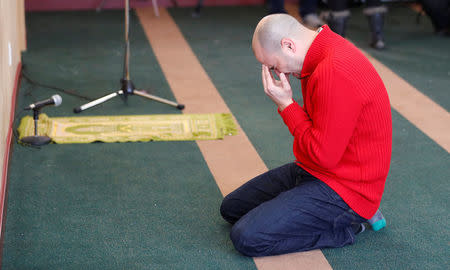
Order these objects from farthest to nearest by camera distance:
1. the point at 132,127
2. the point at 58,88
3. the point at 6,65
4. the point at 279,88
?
1. the point at 58,88
2. the point at 132,127
3. the point at 6,65
4. the point at 279,88

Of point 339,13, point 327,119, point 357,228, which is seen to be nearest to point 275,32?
point 327,119

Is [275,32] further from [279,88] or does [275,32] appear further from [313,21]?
[313,21]

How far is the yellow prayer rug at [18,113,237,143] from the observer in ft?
10.7

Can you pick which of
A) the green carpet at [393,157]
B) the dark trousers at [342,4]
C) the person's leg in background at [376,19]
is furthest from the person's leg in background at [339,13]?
the green carpet at [393,157]

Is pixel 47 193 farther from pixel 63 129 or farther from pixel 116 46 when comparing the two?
pixel 116 46

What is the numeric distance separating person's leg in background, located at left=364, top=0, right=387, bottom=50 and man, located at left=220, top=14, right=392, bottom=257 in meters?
3.08

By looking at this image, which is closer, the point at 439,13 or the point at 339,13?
the point at 339,13

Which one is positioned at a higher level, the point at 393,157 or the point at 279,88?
the point at 279,88

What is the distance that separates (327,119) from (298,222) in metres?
0.42

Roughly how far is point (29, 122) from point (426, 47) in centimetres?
340

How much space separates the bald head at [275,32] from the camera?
2.00m

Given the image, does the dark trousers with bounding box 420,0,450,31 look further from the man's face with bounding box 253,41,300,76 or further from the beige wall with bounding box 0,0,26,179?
the man's face with bounding box 253,41,300,76

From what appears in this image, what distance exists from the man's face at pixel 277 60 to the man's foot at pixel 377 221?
0.72m

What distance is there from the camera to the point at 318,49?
202cm
